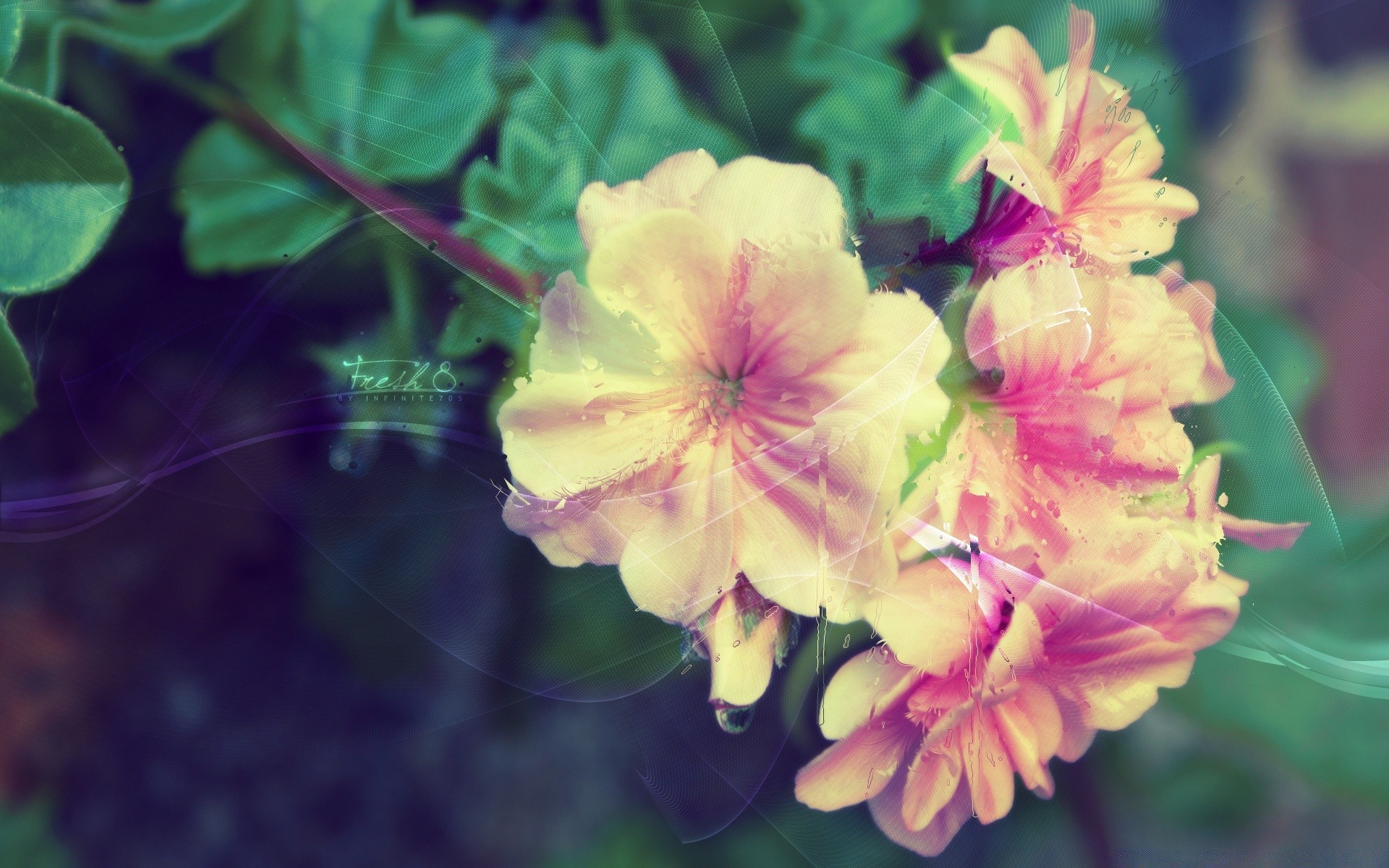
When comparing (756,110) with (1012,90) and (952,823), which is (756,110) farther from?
(952,823)

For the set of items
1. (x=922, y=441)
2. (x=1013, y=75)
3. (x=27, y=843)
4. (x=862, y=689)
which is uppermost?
(x=1013, y=75)

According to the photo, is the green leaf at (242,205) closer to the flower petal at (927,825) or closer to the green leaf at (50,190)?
the green leaf at (50,190)

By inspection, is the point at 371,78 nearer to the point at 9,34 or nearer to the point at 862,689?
the point at 9,34

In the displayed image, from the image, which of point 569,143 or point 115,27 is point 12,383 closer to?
point 115,27

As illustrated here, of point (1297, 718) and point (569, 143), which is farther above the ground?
point (569, 143)

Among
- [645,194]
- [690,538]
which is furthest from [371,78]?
[690,538]

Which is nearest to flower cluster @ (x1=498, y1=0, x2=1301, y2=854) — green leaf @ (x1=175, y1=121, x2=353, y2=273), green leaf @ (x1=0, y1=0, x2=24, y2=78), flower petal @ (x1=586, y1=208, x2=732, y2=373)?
flower petal @ (x1=586, y1=208, x2=732, y2=373)

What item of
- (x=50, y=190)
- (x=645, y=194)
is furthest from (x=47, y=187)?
(x=645, y=194)
